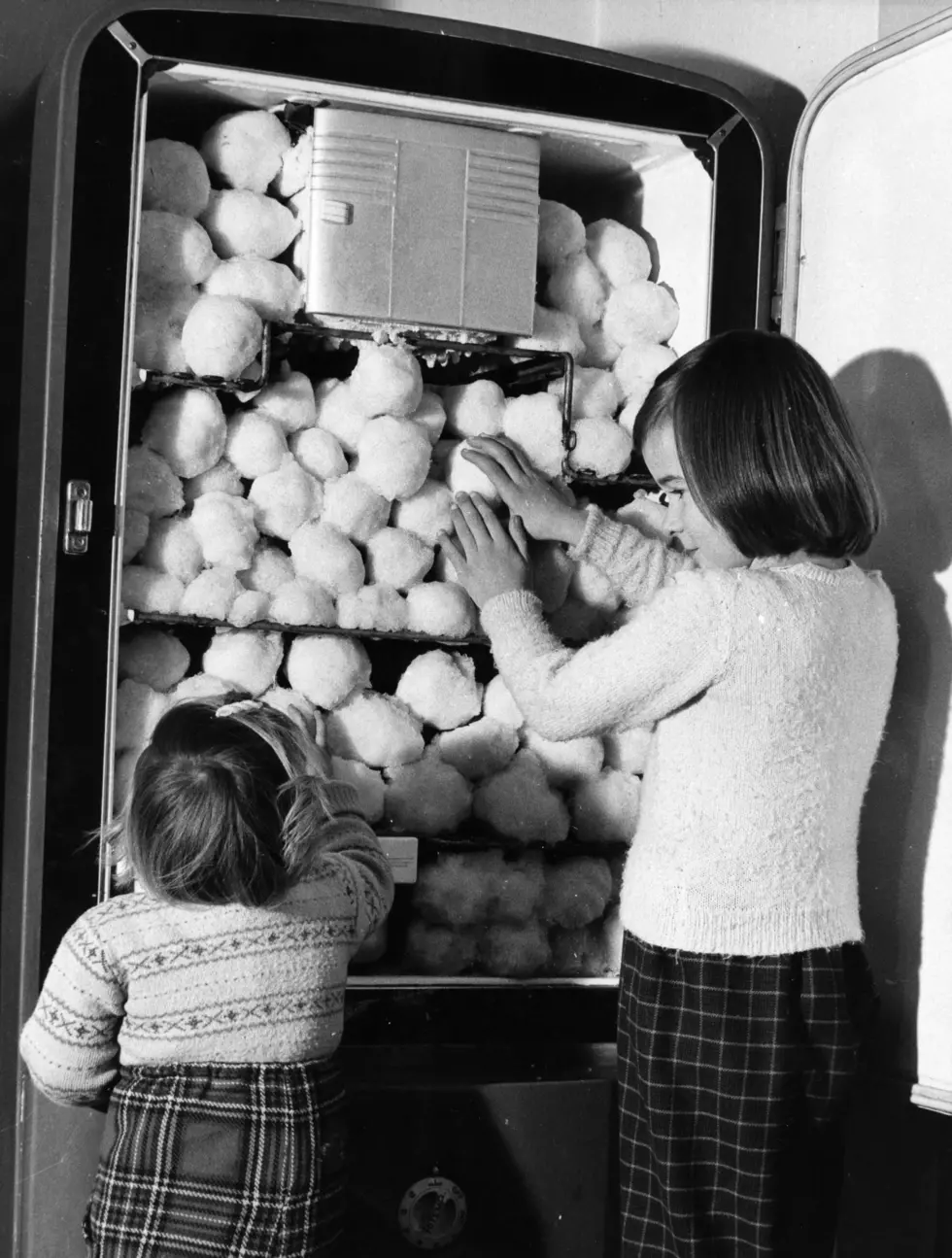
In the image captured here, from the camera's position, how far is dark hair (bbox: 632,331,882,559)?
1.17m

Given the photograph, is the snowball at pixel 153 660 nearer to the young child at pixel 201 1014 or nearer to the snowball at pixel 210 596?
the snowball at pixel 210 596

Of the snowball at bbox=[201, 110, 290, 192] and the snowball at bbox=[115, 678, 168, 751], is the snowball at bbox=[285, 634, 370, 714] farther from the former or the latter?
the snowball at bbox=[201, 110, 290, 192]

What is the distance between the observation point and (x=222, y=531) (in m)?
1.32

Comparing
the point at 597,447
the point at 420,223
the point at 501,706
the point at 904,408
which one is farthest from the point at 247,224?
the point at 904,408

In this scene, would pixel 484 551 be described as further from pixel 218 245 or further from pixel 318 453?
pixel 218 245

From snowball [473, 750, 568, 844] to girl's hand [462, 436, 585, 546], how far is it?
0.74 feet

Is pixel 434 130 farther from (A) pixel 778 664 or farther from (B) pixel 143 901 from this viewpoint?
(B) pixel 143 901

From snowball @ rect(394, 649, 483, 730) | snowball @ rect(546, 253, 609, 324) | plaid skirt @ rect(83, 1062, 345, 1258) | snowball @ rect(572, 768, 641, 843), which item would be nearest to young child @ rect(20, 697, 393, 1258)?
plaid skirt @ rect(83, 1062, 345, 1258)

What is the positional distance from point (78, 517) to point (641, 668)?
1.55ft

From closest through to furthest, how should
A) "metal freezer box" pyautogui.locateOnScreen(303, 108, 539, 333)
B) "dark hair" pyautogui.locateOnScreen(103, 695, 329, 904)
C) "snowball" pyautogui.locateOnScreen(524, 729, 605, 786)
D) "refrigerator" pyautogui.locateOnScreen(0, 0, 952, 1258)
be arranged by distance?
1. "dark hair" pyautogui.locateOnScreen(103, 695, 329, 904)
2. "refrigerator" pyautogui.locateOnScreen(0, 0, 952, 1258)
3. "metal freezer box" pyautogui.locateOnScreen(303, 108, 539, 333)
4. "snowball" pyautogui.locateOnScreen(524, 729, 605, 786)

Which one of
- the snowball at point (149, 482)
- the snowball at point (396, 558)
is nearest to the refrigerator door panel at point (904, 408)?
the snowball at point (396, 558)

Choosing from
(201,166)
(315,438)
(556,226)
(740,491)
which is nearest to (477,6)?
(556,226)

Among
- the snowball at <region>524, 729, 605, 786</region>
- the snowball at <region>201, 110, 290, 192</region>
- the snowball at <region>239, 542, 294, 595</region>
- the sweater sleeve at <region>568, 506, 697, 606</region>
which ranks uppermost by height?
the snowball at <region>201, 110, 290, 192</region>

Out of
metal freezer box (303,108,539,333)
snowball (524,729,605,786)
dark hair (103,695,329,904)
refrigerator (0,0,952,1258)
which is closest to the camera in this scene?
dark hair (103,695,329,904)
